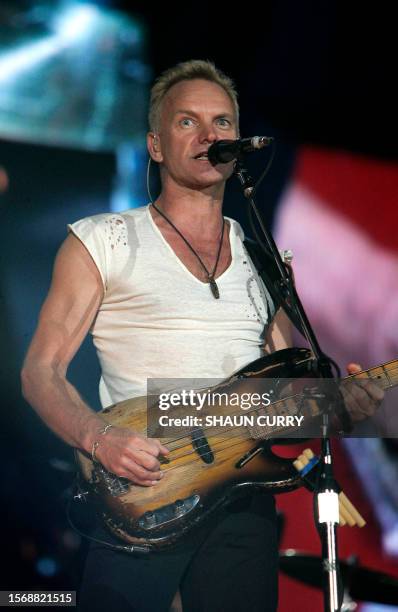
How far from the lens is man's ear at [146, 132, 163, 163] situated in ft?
9.07

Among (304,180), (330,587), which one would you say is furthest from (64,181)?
(330,587)

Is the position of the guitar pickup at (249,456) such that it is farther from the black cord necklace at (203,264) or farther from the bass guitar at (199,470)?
the black cord necklace at (203,264)

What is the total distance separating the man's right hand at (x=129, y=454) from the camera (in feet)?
6.36

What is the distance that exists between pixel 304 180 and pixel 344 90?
0.46 meters

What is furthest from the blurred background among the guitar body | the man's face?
the guitar body

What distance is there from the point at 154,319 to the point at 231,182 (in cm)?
146

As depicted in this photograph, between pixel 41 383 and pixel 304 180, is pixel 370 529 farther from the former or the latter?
pixel 41 383

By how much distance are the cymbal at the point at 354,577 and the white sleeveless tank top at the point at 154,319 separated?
1052mm

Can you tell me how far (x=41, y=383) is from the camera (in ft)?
6.98

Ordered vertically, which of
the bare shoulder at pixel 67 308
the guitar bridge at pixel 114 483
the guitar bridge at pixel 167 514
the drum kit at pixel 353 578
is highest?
the bare shoulder at pixel 67 308

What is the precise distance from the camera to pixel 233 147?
219 centimetres

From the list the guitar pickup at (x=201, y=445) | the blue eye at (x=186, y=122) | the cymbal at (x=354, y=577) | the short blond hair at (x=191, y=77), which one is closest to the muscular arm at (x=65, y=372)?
the guitar pickup at (x=201, y=445)

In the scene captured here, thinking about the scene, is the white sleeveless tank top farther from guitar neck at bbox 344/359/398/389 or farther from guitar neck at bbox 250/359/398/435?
guitar neck at bbox 344/359/398/389

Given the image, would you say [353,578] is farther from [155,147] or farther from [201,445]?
[155,147]
